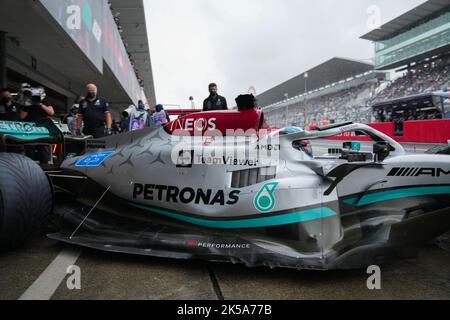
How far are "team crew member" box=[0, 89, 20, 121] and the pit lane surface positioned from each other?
132 inches

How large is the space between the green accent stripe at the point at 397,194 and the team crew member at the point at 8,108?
4968 millimetres

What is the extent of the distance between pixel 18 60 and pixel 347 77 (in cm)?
3355

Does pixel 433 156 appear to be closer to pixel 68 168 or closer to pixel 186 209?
pixel 186 209

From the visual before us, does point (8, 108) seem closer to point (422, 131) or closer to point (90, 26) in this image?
point (90, 26)

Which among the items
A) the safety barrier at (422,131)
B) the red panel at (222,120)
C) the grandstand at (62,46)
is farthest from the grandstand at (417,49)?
the red panel at (222,120)

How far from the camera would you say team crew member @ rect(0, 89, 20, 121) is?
5145 millimetres

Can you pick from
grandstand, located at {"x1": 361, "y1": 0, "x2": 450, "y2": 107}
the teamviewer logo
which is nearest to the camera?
the teamviewer logo

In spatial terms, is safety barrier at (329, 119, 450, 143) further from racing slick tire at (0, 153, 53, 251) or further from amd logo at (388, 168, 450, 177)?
racing slick tire at (0, 153, 53, 251)

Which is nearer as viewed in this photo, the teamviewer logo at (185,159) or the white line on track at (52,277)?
the white line on track at (52,277)

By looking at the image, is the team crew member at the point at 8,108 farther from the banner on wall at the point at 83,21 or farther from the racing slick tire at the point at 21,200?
the racing slick tire at the point at 21,200

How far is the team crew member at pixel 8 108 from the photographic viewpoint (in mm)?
5145

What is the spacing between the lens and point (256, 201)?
8.05 ft

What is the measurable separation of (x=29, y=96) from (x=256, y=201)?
3960 mm

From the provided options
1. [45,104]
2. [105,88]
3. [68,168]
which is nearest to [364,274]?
[68,168]
